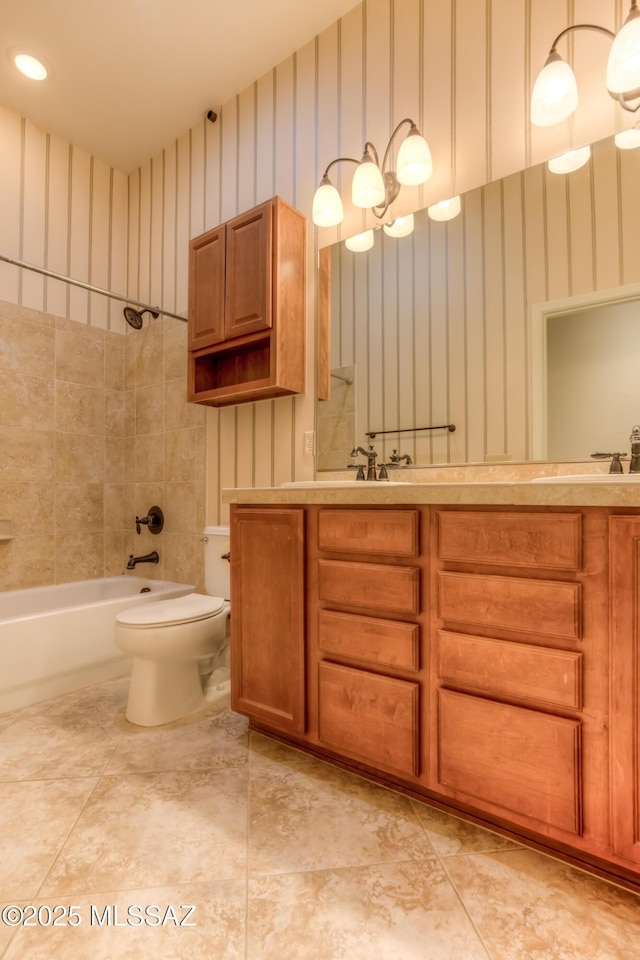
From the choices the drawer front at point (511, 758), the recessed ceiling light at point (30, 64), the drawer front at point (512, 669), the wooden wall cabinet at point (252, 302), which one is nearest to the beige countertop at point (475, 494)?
the drawer front at point (512, 669)

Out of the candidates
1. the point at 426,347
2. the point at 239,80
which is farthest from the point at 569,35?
the point at 239,80

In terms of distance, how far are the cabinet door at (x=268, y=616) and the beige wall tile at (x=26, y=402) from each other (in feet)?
5.17

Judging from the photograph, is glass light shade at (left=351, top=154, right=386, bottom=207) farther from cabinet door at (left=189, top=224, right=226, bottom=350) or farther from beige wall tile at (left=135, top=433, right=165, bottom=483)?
beige wall tile at (left=135, top=433, right=165, bottom=483)

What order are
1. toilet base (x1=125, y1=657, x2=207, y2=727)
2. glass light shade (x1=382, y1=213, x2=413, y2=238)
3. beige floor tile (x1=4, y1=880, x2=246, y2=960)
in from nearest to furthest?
beige floor tile (x1=4, y1=880, x2=246, y2=960)
toilet base (x1=125, y1=657, x2=207, y2=727)
glass light shade (x1=382, y1=213, x2=413, y2=238)

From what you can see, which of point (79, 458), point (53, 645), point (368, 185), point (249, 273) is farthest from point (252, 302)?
point (53, 645)

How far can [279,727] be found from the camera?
1.46 meters

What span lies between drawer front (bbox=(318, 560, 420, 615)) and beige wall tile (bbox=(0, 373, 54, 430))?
6.45 ft

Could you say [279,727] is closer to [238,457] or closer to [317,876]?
[317,876]

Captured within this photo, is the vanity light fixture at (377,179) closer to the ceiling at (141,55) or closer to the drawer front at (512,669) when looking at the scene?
the ceiling at (141,55)

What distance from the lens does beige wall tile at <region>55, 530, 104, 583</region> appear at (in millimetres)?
2566

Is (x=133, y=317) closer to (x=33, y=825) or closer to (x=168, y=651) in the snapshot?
Answer: (x=168, y=651)

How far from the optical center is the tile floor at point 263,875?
0.87 metres

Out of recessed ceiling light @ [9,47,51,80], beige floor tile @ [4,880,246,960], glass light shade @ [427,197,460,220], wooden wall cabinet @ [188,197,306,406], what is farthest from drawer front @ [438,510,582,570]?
recessed ceiling light @ [9,47,51,80]

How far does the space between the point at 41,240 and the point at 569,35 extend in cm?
257
